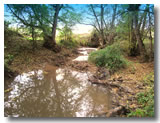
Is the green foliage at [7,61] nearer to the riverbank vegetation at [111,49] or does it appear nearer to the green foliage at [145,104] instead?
the riverbank vegetation at [111,49]

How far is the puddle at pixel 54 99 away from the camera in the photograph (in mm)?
1766

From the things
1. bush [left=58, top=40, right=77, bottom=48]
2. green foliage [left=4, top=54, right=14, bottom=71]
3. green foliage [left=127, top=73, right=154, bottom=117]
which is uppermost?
bush [left=58, top=40, right=77, bottom=48]

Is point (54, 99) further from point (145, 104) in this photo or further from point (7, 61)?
point (7, 61)

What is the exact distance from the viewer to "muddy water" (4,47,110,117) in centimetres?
177

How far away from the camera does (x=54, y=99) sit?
209 centimetres

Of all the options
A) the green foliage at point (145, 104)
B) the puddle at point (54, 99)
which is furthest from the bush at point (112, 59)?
the green foliage at point (145, 104)

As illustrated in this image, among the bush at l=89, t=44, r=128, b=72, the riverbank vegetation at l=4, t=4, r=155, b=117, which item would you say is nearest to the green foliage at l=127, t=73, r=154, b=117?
the riverbank vegetation at l=4, t=4, r=155, b=117

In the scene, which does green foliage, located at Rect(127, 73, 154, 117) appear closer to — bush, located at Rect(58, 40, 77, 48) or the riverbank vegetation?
the riverbank vegetation

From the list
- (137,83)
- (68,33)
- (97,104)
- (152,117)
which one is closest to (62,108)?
(97,104)

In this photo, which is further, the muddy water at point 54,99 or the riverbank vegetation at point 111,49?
the riverbank vegetation at point 111,49

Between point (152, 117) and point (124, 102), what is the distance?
1.56ft

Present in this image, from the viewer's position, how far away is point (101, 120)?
5.70 feet

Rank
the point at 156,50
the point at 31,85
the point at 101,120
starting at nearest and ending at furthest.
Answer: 1. the point at 101,120
2. the point at 156,50
3. the point at 31,85

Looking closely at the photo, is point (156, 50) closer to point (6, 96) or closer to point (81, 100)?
point (81, 100)
